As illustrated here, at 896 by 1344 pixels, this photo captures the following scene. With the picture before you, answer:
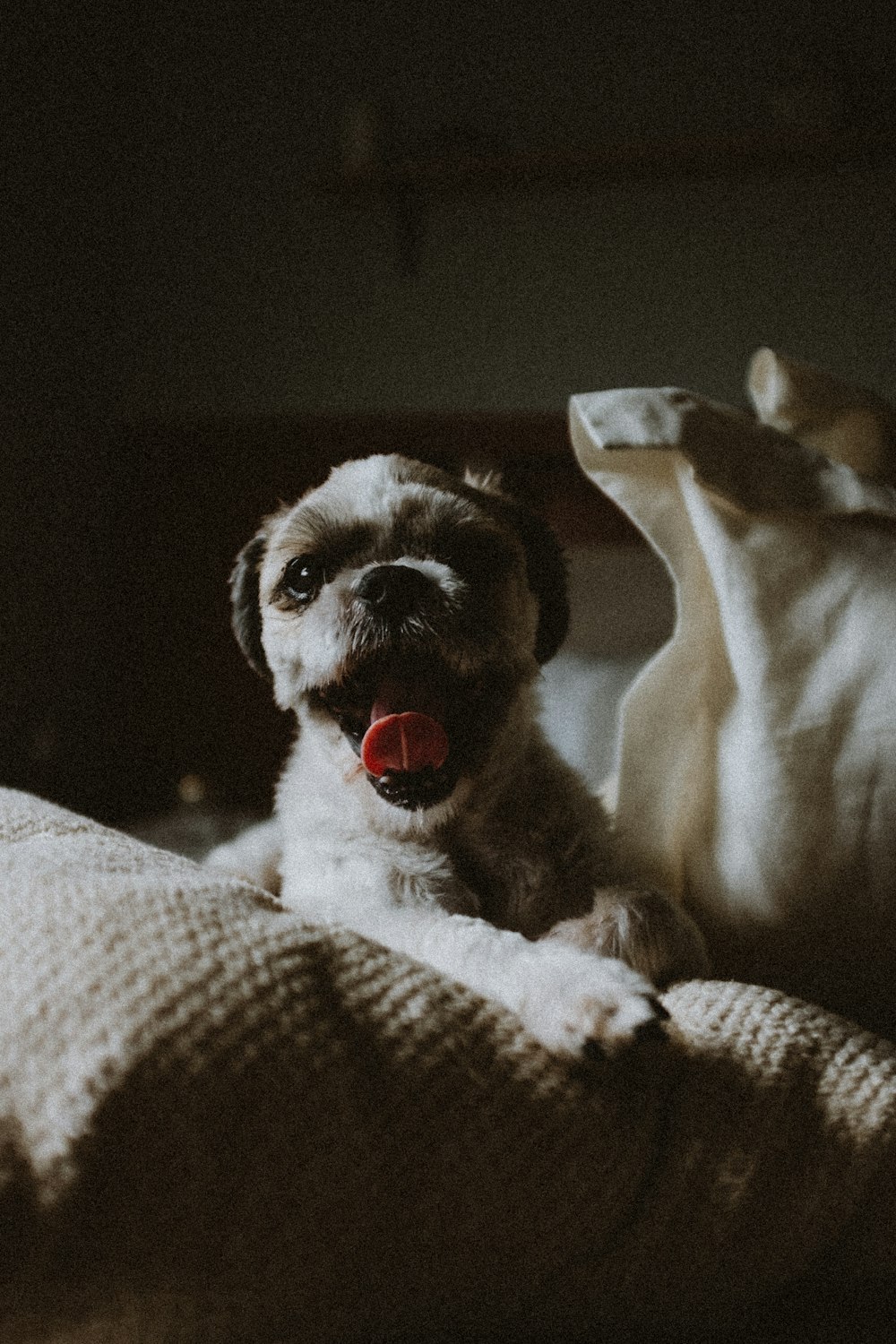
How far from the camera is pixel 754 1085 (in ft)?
2.17

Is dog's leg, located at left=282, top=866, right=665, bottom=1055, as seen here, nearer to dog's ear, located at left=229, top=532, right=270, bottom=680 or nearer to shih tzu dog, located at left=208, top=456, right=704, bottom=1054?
shih tzu dog, located at left=208, top=456, right=704, bottom=1054

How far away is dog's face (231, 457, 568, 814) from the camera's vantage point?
36.9 inches

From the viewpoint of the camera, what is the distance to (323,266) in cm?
293

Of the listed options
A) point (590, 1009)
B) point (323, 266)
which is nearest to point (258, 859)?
point (590, 1009)

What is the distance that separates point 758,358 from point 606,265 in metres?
1.81

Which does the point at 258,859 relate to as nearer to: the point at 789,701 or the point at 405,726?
the point at 405,726

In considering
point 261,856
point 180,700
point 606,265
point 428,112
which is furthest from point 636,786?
point 428,112

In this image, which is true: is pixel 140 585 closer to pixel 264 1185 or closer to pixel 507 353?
pixel 507 353

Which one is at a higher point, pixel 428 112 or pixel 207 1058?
pixel 428 112

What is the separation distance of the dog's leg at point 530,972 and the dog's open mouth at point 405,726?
4.1 inches

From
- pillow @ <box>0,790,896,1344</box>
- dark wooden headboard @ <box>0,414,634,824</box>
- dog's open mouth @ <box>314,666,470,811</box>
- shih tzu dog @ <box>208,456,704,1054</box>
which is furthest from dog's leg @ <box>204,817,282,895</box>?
dark wooden headboard @ <box>0,414,634,824</box>

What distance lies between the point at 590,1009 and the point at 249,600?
699 millimetres

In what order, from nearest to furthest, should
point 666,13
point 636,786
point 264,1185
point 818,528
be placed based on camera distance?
point 264,1185, point 818,528, point 636,786, point 666,13

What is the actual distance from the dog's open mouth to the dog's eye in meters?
0.11
